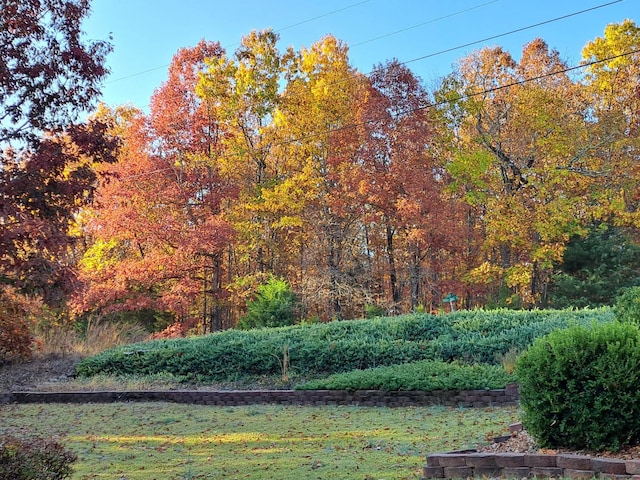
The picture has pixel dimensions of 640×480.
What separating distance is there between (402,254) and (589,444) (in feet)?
59.8

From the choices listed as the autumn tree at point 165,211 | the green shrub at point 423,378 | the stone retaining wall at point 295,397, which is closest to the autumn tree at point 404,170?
the autumn tree at point 165,211

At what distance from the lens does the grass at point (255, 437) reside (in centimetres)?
498

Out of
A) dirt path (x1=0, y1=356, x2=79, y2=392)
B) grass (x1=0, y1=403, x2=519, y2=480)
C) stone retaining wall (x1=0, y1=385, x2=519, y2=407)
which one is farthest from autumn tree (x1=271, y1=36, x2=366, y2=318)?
grass (x1=0, y1=403, x2=519, y2=480)

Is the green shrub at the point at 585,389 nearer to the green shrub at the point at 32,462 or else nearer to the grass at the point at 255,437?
the grass at the point at 255,437

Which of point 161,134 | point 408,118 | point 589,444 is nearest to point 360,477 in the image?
point 589,444

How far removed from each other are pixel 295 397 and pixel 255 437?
3175 millimetres

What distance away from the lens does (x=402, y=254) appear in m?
22.2

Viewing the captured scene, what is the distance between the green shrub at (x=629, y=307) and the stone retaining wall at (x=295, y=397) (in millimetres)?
2363

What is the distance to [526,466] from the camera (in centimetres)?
394

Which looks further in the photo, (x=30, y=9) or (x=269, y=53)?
Result: (x=269, y=53)

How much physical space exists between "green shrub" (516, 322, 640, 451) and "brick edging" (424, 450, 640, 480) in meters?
0.27

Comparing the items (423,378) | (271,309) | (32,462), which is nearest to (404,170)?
(271,309)

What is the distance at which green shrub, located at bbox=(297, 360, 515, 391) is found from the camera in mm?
8828

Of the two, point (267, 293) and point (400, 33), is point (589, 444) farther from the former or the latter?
point (267, 293)
